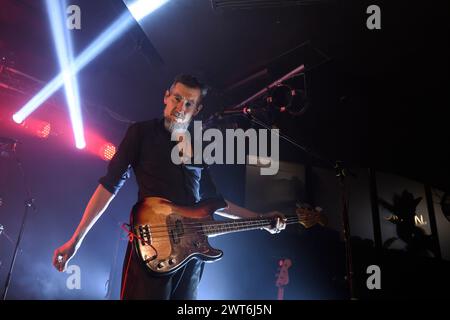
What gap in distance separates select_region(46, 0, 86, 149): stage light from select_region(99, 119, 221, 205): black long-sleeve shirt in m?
3.36

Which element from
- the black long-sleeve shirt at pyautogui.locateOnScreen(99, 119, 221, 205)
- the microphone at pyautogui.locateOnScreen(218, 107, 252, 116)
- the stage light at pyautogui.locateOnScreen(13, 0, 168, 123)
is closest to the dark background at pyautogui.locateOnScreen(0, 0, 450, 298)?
the stage light at pyautogui.locateOnScreen(13, 0, 168, 123)

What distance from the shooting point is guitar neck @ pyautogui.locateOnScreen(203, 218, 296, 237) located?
196 centimetres

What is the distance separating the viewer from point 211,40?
14.9 ft

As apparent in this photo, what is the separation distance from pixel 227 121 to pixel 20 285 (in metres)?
4.22

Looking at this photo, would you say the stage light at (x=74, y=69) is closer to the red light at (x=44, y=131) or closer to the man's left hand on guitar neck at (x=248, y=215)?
the red light at (x=44, y=131)

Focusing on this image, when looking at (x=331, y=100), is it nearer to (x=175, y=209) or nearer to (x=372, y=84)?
(x=372, y=84)

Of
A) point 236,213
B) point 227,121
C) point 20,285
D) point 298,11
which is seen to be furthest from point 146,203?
point 20,285

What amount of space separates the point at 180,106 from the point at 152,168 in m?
0.55

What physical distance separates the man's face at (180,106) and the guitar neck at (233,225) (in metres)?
0.76

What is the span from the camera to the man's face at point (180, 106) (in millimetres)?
2148

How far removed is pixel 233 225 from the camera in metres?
2.21

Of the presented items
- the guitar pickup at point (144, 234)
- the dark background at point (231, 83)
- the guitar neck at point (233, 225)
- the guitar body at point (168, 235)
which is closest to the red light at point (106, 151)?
the dark background at point (231, 83)

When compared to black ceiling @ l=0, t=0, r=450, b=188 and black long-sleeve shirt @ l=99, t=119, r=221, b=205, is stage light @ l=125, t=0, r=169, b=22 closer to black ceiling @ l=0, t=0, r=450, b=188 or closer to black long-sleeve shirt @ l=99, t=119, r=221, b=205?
black ceiling @ l=0, t=0, r=450, b=188

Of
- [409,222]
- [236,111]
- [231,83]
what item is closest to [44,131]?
[231,83]
